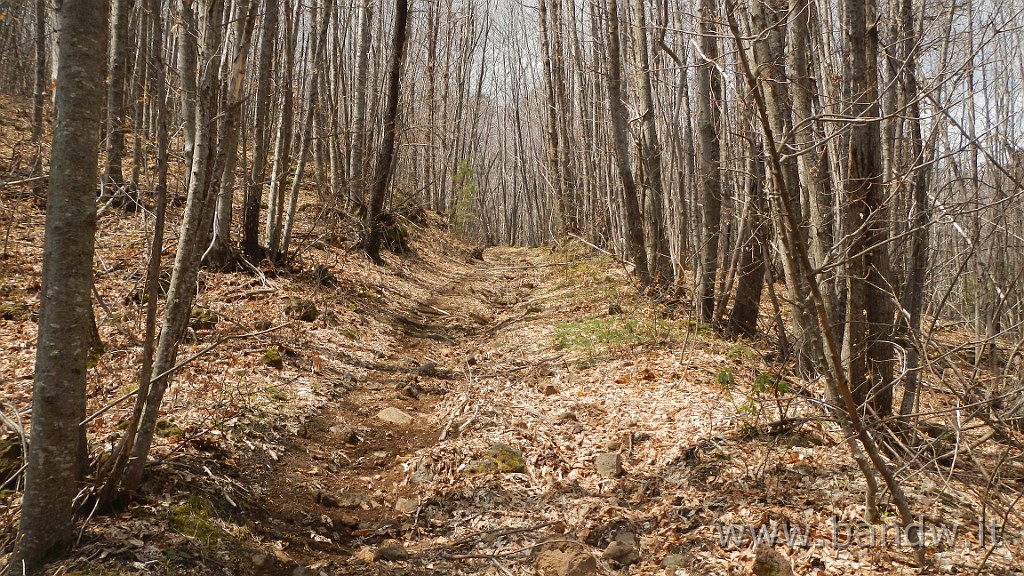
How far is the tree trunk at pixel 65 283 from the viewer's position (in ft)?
8.37

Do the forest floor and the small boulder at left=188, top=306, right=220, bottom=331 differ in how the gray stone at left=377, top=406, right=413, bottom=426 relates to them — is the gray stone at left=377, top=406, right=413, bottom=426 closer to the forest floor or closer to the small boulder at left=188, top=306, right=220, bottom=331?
the forest floor

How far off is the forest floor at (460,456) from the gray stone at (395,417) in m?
0.04

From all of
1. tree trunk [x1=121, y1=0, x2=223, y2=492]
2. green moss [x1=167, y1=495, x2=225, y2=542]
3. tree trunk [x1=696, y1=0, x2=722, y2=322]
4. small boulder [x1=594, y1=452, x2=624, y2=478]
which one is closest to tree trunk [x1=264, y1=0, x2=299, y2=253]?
tree trunk [x1=121, y1=0, x2=223, y2=492]

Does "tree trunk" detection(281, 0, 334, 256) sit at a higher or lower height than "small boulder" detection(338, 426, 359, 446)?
higher

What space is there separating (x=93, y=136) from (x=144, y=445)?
168 cm

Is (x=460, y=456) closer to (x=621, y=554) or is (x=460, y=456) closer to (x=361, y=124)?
(x=621, y=554)

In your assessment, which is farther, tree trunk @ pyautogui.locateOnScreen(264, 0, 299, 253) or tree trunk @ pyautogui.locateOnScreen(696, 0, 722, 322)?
tree trunk @ pyautogui.locateOnScreen(264, 0, 299, 253)

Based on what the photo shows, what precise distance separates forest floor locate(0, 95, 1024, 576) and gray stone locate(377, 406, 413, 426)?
0.04 meters

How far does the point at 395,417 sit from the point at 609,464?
226cm

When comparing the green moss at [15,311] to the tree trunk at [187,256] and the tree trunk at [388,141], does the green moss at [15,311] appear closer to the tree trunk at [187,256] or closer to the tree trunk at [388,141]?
the tree trunk at [187,256]

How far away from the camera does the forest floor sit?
127 inches

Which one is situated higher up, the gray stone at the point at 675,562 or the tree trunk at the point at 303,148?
the tree trunk at the point at 303,148

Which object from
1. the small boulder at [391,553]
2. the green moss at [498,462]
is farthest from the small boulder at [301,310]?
the small boulder at [391,553]

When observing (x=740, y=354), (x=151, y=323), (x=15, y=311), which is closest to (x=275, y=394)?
(x=151, y=323)
